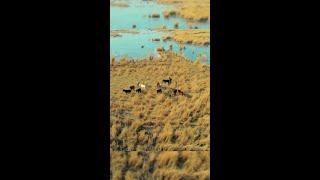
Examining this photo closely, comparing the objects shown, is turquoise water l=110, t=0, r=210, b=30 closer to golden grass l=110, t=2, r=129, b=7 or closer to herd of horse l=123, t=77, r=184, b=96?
golden grass l=110, t=2, r=129, b=7

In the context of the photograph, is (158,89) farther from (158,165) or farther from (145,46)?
(158,165)

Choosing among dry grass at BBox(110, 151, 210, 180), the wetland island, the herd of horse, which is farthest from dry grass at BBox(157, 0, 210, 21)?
dry grass at BBox(110, 151, 210, 180)

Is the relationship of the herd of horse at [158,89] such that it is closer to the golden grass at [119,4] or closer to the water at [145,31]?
the water at [145,31]

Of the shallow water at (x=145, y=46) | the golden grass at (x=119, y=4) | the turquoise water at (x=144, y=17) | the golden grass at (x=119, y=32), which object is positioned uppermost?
the golden grass at (x=119, y=4)
